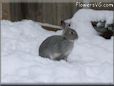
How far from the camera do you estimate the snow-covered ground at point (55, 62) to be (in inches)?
196

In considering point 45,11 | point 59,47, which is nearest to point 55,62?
point 59,47

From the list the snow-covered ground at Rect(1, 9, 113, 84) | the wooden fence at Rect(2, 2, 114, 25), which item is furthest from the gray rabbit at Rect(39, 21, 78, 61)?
the wooden fence at Rect(2, 2, 114, 25)

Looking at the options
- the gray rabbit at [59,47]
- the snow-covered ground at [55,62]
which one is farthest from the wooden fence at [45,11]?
the gray rabbit at [59,47]

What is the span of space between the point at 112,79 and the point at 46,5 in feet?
16.3

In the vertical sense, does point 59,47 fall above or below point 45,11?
above

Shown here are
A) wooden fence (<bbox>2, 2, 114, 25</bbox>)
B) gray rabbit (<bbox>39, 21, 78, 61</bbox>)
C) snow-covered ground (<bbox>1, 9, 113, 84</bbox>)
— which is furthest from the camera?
wooden fence (<bbox>2, 2, 114, 25</bbox>)

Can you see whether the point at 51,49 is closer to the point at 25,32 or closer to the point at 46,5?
the point at 25,32

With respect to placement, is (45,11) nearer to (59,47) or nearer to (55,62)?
(59,47)

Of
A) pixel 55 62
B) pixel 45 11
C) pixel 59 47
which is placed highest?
pixel 59 47

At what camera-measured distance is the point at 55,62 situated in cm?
548

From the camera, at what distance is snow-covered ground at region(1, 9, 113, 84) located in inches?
196

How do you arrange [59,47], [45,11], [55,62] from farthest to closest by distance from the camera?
[45,11] → [59,47] → [55,62]

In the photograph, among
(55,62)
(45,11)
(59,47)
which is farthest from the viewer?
(45,11)

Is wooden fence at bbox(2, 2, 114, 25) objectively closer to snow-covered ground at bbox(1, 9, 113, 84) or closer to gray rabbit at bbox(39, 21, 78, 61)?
snow-covered ground at bbox(1, 9, 113, 84)
